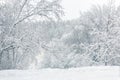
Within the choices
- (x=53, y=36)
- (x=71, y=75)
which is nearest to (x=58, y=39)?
(x=53, y=36)

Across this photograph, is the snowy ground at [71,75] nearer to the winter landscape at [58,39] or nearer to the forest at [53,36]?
the winter landscape at [58,39]

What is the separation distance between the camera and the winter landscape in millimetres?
8688

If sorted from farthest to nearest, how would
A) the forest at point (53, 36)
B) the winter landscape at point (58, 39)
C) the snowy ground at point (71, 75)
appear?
the forest at point (53, 36)
the winter landscape at point (58, 39)
the snowy ground at point (71, 75)

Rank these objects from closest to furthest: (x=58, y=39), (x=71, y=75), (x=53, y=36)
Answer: (x=71, y=75) → (x=58, y=39) → (x=53, y=36)

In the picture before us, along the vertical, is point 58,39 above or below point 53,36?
below

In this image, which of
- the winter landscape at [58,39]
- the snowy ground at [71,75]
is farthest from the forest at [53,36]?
the snowy ground at [71,75]

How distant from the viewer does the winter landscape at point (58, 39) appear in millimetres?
8688

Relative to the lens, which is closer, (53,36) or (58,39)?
(58,39)

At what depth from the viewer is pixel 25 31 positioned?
57.0 ft

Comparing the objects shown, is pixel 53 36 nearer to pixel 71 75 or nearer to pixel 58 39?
pixel 58 39

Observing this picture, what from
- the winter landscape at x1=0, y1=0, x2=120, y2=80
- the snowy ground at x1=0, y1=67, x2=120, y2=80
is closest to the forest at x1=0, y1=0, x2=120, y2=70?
the winter landscape at x1=0, y1=0, x2=120, y2=80

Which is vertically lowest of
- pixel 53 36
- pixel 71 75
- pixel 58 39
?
pixel 71 75

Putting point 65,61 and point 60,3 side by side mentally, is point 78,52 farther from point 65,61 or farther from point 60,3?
point 60,3

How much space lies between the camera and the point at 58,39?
3142 centimetres
